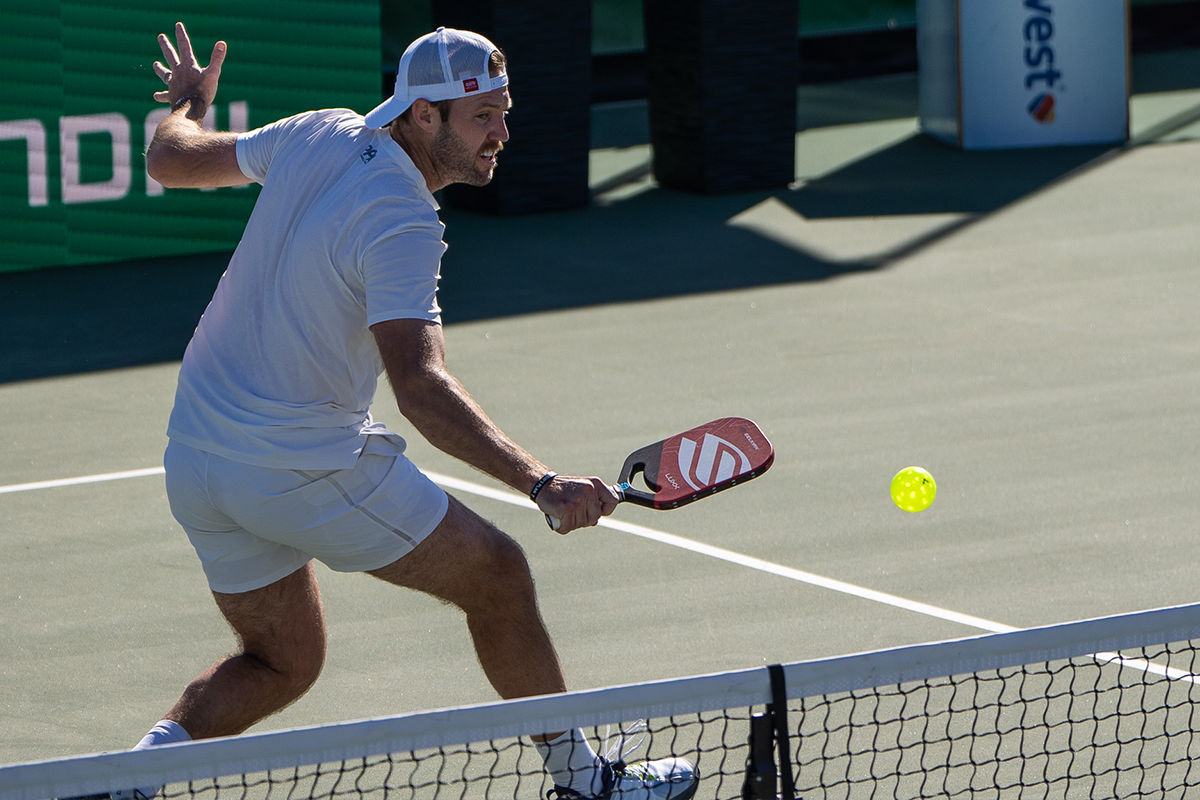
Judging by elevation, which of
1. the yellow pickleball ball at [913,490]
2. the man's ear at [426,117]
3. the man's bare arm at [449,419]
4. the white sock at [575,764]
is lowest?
the yellow pickleball ball at [913,490]

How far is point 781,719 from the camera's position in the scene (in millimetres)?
3275

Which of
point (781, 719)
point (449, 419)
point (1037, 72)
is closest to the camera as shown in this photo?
point (781, 719)

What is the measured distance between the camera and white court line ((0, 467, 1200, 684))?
5.43 m

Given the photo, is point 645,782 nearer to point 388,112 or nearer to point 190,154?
point 388,112

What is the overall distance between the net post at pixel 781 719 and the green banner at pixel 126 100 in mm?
8165

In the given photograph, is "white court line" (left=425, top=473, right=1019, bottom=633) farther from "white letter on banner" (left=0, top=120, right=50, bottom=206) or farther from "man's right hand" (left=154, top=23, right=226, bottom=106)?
"white letter on banner" (left=0, top=120, right=50, bottom=206)

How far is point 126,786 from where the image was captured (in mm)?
2928

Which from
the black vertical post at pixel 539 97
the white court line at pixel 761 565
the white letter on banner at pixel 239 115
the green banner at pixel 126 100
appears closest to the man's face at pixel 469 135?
the white court line at pixel 761 565

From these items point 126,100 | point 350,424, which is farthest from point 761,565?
point 126,100

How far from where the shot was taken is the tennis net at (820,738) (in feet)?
9.70

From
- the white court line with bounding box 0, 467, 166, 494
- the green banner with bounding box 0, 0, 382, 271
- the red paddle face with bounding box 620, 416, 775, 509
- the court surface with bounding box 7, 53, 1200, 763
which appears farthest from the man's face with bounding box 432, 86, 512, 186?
the green banner with bounding box 0, 0, 382, 271

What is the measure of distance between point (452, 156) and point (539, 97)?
337 inches

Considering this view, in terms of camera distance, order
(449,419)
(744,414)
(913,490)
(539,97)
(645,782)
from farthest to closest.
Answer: (539,97)
(744,414)
(913,490)
(645,782)
(449,419)

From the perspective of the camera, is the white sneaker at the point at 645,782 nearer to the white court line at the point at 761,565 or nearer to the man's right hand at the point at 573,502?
the man's right hand at the point at 573,502
